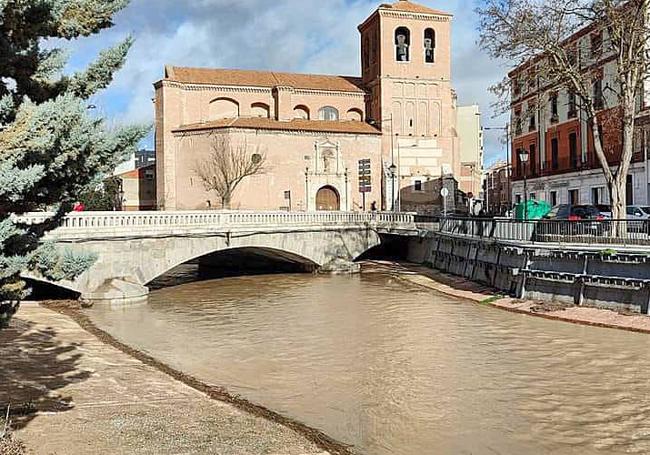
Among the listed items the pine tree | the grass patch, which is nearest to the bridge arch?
the grass patch

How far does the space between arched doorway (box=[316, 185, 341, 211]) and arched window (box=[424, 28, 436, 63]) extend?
1446 cm

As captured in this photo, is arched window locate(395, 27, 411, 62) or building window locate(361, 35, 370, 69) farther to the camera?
building window locate(361, 35, 370, 69)

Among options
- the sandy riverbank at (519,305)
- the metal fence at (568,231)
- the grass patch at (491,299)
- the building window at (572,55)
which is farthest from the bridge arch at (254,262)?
the building window at (572,55)

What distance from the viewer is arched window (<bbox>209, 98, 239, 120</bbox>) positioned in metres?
58.5

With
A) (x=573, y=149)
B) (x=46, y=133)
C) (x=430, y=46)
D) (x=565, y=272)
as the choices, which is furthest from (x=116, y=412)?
(x=430, y=46)

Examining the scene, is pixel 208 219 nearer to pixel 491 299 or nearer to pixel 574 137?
pixel 491 299

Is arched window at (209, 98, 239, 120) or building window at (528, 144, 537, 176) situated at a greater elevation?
arched window at (209, 98, 239, 120)

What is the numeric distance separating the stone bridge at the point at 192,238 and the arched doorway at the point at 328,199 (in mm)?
16153

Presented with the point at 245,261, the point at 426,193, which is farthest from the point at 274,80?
the point at 245,261

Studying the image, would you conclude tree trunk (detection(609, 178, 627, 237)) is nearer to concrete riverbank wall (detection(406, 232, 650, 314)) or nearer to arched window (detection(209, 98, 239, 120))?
concrete riverbank wall (detection(406, 232, 650, 314))

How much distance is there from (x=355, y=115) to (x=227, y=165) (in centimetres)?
1529

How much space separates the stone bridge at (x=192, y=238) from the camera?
2620 centimetres

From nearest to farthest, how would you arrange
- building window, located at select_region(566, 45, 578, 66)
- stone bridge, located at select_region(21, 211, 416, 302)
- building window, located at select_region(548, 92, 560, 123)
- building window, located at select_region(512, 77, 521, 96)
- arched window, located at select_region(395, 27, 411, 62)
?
stone bridge, located at select_region(21, 211, 416, 302)
building window, located at select_region(566, 45, 578, 66)
building window, located at select_region(512, 77, 521, 96)
building window, located at select_region(548, 92, 560, 123)
arched window, located at select_region(395, 27, 411, 62)

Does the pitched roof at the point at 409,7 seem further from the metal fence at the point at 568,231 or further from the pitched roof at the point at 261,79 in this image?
the metal fence at the point at 568,231
